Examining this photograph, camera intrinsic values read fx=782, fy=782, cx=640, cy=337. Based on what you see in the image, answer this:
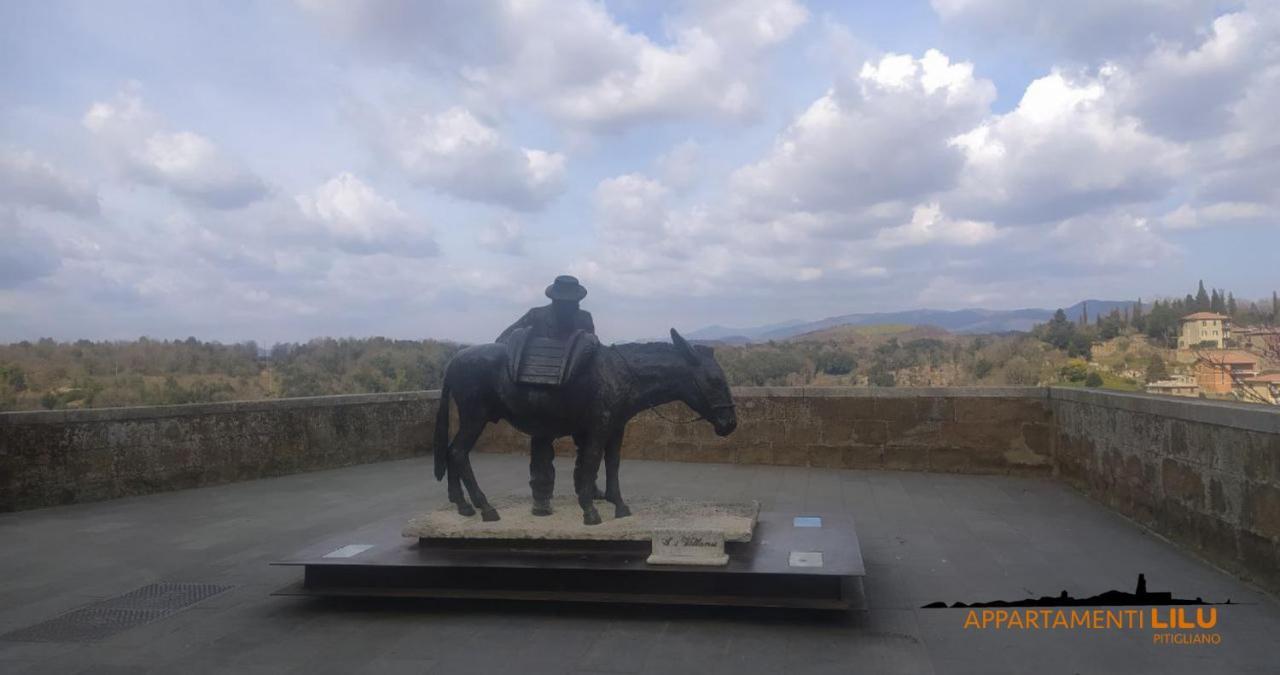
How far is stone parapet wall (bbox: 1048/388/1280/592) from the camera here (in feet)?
15.3

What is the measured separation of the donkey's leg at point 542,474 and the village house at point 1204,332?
27.3ft

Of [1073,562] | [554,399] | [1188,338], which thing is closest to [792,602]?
[554,399]

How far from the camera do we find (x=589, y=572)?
4.61 meters

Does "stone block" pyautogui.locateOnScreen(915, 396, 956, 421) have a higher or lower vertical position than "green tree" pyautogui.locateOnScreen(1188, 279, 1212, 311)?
lower

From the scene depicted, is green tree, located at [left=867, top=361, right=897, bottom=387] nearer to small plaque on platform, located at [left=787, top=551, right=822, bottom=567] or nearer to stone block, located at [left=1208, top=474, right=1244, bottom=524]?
stone block, located at [left=1208, top=474, right=1244, bottom=524]

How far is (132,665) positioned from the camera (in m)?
3.77

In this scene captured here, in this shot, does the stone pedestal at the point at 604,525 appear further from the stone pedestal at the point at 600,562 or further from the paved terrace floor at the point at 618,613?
the paved terrace floor at the point at 618,613

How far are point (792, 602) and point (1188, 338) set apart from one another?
924cm

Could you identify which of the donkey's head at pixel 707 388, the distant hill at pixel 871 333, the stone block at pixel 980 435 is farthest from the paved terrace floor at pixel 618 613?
the distant hill at pixel 871 333

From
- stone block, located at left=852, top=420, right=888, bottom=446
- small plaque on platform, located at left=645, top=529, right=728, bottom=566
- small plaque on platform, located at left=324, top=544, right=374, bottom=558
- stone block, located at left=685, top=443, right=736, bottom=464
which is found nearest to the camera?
small plaque on platform, located at left=645, top=529, right=728, bottom=566

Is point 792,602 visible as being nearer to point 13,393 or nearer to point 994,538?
point 994,538

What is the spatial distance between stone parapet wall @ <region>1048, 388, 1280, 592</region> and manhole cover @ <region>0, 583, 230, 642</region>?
21.1 feet

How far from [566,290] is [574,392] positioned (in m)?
0.84

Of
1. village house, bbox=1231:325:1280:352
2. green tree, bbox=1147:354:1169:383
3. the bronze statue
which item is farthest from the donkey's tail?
green tree, bbox=1147:354:1169:383
